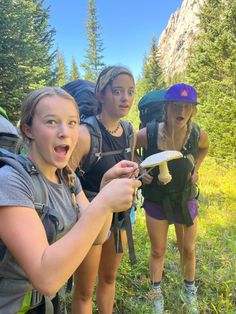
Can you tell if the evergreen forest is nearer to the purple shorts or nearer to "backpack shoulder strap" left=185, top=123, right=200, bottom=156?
the purple shorts

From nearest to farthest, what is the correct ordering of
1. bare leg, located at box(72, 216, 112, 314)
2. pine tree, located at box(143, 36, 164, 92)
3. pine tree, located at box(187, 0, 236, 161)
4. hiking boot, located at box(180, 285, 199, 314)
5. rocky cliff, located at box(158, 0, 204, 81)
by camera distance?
bare leg, located at box(72, 216, 112, 314) < hiking boot, located at box(180, 285, 199, 314) < pine tree, located at box(187, 0, 236, 161) < pine tree, located at box(143, 36, 164, 92) < rocky cliff, located at box(158, 0, 204, 81)

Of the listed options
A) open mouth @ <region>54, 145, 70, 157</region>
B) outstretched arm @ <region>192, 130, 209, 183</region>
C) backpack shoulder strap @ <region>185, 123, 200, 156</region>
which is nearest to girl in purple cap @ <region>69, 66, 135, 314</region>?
backpack shoulder strap @ <region>185, 123, 200, 156</region>

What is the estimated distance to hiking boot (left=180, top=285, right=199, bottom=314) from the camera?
111 inches

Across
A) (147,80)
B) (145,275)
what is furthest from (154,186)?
(147,80)

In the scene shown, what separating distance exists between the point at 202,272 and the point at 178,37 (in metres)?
110

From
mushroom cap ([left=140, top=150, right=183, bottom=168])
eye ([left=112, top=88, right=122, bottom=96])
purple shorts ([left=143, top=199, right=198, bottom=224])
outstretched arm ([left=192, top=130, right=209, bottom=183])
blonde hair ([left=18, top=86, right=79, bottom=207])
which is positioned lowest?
purple shorts ([left=143, top=199, right=198, bottom=224])

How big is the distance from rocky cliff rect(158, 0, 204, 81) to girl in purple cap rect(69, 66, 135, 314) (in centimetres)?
8826

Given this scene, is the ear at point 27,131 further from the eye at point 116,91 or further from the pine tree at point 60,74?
the pine tree at point 60,74

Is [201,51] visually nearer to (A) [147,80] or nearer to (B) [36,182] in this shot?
(B) [36,182]

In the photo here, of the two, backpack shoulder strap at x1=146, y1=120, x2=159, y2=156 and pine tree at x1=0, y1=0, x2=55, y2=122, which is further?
pine tree at x1=0, y1=0, x2=55, y2=122

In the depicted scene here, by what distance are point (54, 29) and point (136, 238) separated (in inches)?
1023

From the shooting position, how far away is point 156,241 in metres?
3.18

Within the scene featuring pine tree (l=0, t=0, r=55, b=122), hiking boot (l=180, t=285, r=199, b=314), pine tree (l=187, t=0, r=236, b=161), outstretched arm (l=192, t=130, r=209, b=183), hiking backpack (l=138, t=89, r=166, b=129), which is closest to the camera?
→ hiking boot (l=180, t=285, r=199, b=314)

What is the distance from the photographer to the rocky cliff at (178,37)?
300 ft
